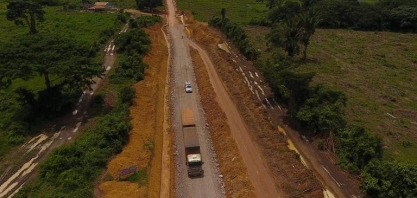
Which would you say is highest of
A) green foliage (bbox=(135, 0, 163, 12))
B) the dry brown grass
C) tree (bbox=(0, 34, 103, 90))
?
green foliage (bbox=(135, 0, 163, 12))

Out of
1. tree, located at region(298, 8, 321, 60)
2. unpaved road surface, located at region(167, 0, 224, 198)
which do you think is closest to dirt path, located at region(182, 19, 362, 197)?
unpaved road surface, located at region(167, 0, 224, 198)

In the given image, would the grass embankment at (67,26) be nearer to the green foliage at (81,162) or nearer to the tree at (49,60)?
the tree at (49,60)

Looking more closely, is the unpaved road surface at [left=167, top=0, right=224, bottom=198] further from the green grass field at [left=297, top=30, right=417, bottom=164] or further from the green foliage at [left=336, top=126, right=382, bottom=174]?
the green grass field at [left=297, top=30, right=417, bottom=164]

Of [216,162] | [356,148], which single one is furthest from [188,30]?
[356,148]

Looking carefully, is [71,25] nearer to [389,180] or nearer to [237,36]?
[237,36]

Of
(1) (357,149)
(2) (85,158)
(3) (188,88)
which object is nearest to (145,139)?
(2) (85,158)

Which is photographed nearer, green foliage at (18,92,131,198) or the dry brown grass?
green foliage at (18,92,131,198)

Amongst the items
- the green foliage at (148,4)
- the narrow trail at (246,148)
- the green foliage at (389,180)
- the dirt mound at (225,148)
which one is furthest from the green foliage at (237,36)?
the green foliage at (389,180)
